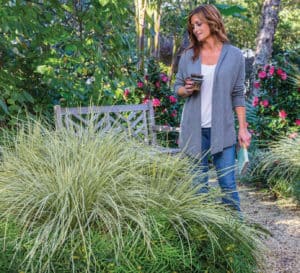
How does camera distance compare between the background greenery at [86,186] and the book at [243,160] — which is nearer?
the background greenery at [86,186]

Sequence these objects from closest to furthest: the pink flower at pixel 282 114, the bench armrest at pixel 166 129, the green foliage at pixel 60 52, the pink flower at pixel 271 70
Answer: the green foliage at pixel 60 52
the bench armrest at pixel 166 129
the pink flower at pixel 282 114
the pink flower at pixel 271 70

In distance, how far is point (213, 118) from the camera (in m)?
2.88

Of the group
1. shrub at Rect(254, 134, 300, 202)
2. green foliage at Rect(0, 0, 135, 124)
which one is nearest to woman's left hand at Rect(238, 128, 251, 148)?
green foliage at Rect(0, 0, 135, 124)

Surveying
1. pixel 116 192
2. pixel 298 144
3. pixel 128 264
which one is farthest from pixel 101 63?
pixel 298 144

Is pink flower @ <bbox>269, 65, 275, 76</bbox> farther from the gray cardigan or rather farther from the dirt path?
the gray cardigan

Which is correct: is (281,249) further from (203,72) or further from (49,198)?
(49,198)

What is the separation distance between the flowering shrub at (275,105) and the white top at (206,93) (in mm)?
2740

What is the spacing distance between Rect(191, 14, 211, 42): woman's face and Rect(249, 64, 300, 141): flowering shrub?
279 cm

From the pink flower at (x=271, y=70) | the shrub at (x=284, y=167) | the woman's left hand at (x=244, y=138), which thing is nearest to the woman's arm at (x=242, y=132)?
the woman's left hand at (x=244, y=138)

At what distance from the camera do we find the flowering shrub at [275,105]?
214 inches

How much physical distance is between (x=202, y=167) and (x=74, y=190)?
3.21 ft

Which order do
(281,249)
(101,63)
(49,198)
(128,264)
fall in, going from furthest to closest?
1. (101,63)
2. (281,249)
3. (49,198)
4. (128,264)

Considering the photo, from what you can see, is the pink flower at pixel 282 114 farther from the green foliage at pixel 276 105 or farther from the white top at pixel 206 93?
the white top at pixel 206 93

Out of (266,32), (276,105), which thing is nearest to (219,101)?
(276,105)
